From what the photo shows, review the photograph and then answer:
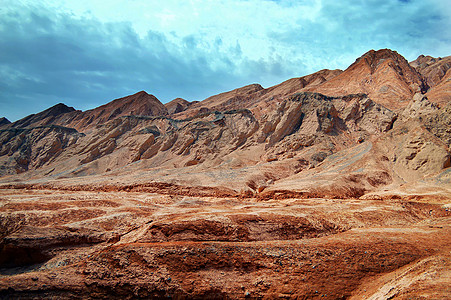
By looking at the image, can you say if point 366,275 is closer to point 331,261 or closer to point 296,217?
point 331,261

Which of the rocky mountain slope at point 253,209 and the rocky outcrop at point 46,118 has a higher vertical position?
the rocky outcrop at point 46,118

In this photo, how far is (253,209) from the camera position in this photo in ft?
52.6

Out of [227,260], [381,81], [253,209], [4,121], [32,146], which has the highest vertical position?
[4,121]

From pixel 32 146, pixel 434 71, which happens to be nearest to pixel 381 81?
pixel 434 71

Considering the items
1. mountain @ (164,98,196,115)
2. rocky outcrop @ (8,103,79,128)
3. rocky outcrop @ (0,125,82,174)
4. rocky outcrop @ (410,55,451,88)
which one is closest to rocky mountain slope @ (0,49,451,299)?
rocky outcrop @ (0,125,82,174)

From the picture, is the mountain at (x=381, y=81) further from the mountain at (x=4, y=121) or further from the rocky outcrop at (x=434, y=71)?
the mountain at (x=4, y=121)

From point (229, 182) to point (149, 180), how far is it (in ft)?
28.2

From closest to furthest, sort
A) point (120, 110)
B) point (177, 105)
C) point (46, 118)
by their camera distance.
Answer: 1. point (120, 110)
2. point (46, 118)
3. point (177, 105)

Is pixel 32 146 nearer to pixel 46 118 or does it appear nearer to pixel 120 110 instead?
pixel 120 110

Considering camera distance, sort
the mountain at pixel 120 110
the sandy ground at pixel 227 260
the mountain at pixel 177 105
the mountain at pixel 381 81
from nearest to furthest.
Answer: the sandy ground at pixel 227 260, the mountain at pixel 381 81, the mountain at pixel 120 110, the mountain at pixel 177 105

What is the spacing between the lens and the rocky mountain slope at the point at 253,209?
7758 millimetres

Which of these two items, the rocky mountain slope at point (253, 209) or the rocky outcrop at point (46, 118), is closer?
the rocky mountain slope at point (253, 209)

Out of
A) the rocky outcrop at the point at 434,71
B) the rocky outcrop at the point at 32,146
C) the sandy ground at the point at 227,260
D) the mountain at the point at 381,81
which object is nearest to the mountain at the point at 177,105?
the rocky outcrop at the point at 32,146

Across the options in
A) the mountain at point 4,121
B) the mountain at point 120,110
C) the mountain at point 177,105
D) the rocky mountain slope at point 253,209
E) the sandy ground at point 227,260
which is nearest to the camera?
the sandy ground at point 227,260
